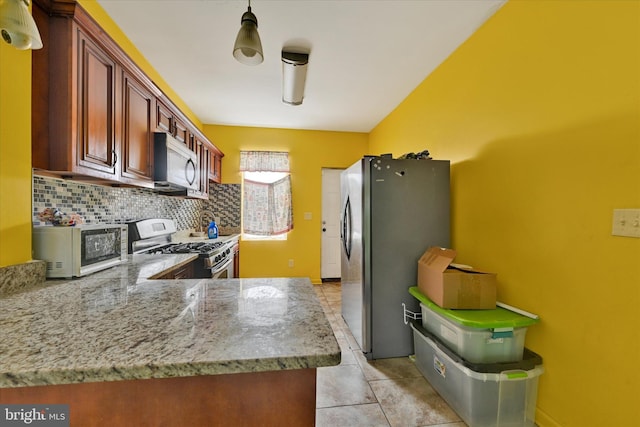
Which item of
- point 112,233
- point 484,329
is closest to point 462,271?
point 484,329

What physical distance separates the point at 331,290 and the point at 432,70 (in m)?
3.17

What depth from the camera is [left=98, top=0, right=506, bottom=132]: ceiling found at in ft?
6.06

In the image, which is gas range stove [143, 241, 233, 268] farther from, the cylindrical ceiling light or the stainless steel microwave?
the cylindrical ceiling light

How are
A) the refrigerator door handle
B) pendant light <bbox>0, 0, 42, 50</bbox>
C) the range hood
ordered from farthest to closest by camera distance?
1. the refrigerator door handle
2. the range hood
3. pendant light <bbox>0, 0, 42, 50</bbox>

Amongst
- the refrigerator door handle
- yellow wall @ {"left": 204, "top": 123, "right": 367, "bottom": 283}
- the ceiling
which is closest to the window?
yellow wall @ {"left": 204, "top": 123, "right": 367, "bottom": 283}

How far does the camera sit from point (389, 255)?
7.32ft

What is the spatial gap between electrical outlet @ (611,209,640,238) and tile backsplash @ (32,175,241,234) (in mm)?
2871

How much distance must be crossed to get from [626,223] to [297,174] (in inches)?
149

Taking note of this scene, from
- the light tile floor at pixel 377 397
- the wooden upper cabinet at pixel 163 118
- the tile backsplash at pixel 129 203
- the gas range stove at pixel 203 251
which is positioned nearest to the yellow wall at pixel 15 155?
the tile backsplash at pixel 129 203

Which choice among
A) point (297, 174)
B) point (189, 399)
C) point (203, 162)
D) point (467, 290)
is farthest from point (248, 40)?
point (297, 174)

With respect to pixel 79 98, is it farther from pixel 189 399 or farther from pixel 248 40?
pixel 189 399

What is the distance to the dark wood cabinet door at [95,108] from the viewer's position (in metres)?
1.39

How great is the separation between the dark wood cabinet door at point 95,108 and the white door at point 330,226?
3.28 m

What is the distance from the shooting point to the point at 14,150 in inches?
49.0
